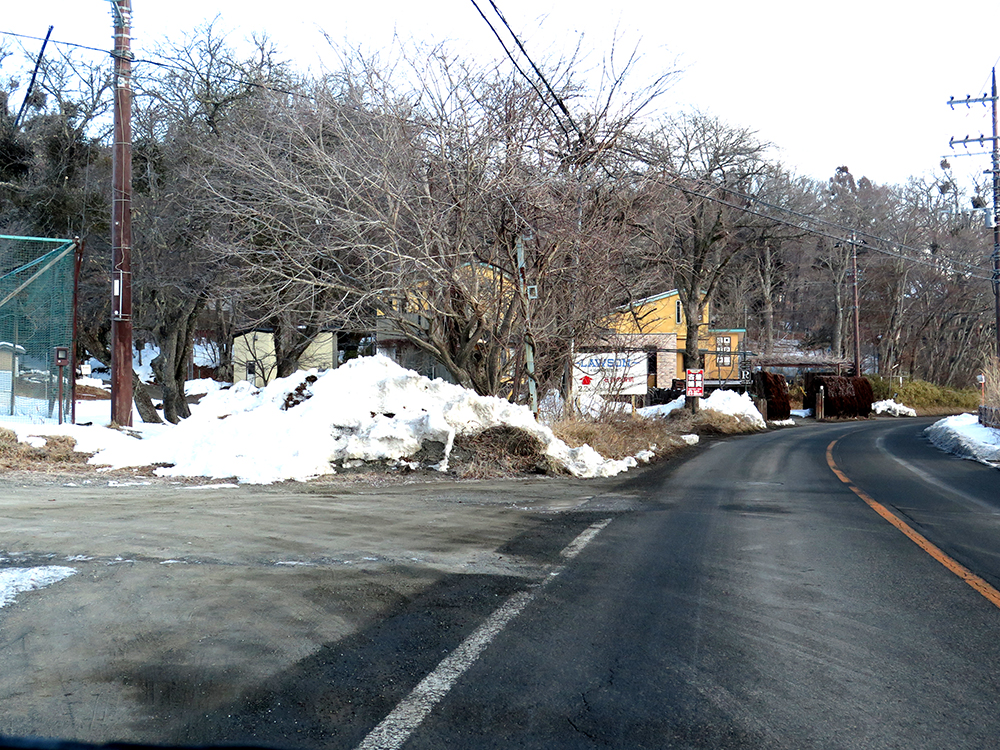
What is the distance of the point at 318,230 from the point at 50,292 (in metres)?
5.17

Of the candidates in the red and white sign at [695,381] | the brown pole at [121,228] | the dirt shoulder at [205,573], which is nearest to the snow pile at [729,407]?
the red and white sign at [695,381]

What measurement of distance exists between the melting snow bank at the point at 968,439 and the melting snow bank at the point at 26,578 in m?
17.6

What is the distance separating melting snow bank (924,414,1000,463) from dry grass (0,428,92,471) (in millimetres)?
17335

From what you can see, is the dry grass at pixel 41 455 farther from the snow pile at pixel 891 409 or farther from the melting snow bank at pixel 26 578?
the snow pile at pixel 891 409

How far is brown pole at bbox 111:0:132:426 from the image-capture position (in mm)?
15148

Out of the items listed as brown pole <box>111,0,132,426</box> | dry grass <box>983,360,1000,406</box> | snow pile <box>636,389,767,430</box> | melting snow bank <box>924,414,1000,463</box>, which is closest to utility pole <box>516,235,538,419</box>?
brown pole <box>111,0,132,426</box>

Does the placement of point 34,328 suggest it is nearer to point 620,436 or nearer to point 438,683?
point 620,436

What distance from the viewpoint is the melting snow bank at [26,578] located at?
5219mm

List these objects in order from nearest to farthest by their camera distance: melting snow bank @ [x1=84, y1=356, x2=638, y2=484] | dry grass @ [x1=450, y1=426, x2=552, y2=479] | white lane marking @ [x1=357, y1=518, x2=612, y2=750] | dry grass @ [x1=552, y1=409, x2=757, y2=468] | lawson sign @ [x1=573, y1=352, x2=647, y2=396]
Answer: white lane marking @ [x1=357, y1=518, x2=612, y2=750] < melting snow bank @ [x1=84, y1=356, x2=638, y2=484] < dry grass @ [x1=450, y1=426, x2=552, y2=479] < dry grass @ [x1=552, y1=409, x2=757, y2=468] < lawson sign @ [x1=573, y1=352, x2=647, y2=396]

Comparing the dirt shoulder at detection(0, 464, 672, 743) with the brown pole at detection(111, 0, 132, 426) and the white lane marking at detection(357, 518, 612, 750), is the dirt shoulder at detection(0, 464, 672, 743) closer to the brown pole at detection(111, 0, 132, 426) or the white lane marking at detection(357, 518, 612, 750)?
the white lane marking at detection(357, 518, 612, 750)

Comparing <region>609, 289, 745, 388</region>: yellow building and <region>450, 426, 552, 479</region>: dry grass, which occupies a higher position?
<region>609, 289, 745, 388</region>: yellow building

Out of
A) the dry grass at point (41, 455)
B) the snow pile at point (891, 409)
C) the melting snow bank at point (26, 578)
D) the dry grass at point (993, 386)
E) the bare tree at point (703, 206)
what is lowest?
the snow pile at point (891, 409)

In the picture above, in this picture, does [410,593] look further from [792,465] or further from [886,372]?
[886,372]

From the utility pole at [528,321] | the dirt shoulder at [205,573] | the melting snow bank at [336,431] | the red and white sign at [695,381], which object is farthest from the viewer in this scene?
the red and white sign at [695,381]
